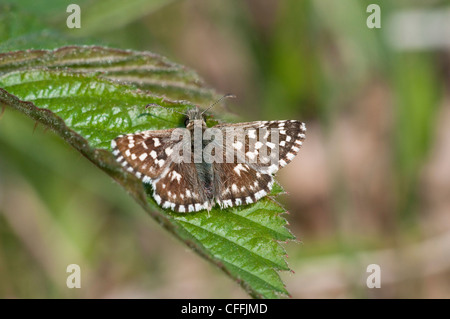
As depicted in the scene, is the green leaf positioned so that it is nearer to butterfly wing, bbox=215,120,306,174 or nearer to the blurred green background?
butterfly wing, bbox=215,120,306,174

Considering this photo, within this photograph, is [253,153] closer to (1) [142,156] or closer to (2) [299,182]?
(1) [142,156]

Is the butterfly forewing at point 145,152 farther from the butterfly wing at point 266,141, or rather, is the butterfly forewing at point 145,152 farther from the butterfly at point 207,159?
the butterfly wing at point 266,141

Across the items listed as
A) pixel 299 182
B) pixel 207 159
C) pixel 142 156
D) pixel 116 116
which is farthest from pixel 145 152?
pixel 299 182

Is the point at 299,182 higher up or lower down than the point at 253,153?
higher up

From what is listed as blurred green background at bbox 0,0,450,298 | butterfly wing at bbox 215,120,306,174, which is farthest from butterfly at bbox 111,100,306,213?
blurred green background at bbox 0,0,450,298

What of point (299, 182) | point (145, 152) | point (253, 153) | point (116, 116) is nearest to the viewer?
point (116, 116)

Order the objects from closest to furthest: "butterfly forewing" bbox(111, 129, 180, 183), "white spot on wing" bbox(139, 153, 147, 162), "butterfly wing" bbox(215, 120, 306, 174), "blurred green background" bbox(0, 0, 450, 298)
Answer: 1. "butterfly forewing" bbox(111, 129, 180, 183)
2. "white spot on wing" bbox(139, 153, 147, 162)
3. "butterfly wing" bbox(215, 120, 306, 174)
4. "blurred green background" bbox(0, 0, 450, 298)

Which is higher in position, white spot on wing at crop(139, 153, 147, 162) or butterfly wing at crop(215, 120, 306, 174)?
butterfly wing at crop(215, 120, 306, 174)
